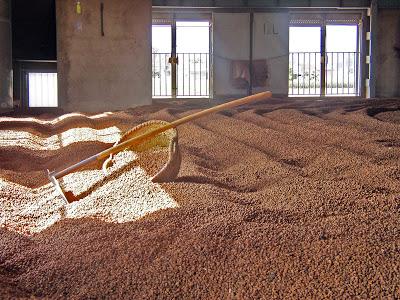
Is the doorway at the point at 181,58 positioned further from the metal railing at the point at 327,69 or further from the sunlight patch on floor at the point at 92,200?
the sunlight patch on floor at the point at 92,200

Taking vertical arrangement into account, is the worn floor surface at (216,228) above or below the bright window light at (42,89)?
below

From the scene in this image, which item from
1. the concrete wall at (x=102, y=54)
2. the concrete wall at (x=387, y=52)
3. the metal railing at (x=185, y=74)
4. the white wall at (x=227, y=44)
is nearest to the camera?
the concrete wall at (x=102, y=54)

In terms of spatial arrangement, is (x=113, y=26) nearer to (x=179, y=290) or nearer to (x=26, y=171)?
(x=26, y=171)

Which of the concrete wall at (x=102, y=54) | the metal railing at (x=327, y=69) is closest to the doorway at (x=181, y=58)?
the metal railing at (x=327, y=69)

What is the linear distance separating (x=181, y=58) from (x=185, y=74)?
1.79 ft

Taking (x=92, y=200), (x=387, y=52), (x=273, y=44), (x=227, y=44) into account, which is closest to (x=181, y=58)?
(x=227, y=44)

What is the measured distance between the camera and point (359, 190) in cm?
313

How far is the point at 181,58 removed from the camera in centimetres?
1766

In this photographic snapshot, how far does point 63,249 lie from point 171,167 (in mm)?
1355

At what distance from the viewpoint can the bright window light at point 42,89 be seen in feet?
46.8

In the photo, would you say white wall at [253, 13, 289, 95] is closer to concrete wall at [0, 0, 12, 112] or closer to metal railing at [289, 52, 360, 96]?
metal railing at [289, 52, 360, 96]

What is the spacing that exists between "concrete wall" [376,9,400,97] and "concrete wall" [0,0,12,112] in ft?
31.3

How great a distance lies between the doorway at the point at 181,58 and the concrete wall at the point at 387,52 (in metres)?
4.67

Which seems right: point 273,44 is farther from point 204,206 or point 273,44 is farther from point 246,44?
point 204,206
